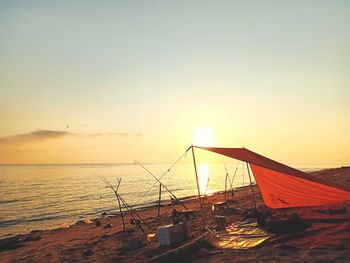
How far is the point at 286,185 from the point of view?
486 inches

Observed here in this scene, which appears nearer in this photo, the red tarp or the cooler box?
the cooler box

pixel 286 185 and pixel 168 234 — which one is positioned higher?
pixel 286 185

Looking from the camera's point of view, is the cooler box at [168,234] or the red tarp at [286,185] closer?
the cooler box at [168,234]

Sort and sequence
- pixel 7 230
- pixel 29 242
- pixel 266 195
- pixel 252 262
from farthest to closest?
1. pixel 7 230
2. pixel 29 242
3. pixel 266 195
4. pixel 252 262

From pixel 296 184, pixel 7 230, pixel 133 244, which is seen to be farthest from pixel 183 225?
pixel 7 230

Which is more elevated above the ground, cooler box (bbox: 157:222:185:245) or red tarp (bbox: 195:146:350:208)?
red tarp (bbox: 195:146:350:208)

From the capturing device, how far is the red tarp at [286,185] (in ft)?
32.9

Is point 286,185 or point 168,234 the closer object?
point 168,234

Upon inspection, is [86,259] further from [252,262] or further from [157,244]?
[252,262]

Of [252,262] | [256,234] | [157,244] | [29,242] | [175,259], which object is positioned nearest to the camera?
[252,262]

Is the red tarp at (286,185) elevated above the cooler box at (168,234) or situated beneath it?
elevated above

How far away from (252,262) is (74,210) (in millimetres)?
28789

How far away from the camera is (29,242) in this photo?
57.3ft

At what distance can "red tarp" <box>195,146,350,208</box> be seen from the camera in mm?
10039
